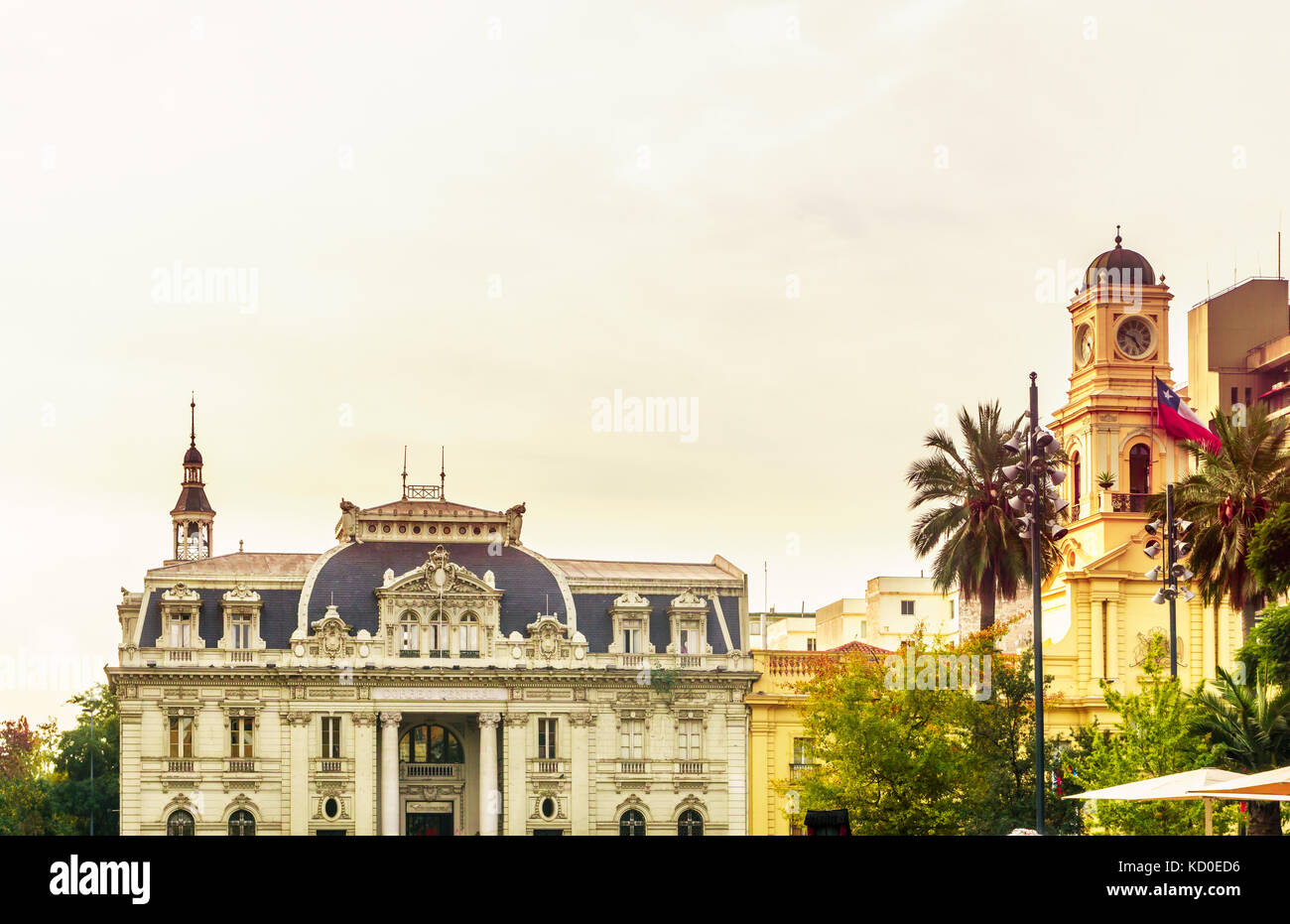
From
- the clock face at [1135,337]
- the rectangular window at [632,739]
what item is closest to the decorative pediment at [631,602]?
the rectangular window at [632,739]

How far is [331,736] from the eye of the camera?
2948 inches

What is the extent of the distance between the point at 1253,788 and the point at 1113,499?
4126 centimetres

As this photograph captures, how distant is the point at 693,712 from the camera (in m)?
76.8

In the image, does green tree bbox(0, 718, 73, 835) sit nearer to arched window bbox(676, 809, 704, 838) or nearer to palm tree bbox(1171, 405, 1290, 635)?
arched window bbox(676, 809, 704, 838)

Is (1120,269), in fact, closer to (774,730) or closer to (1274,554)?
(774,730)

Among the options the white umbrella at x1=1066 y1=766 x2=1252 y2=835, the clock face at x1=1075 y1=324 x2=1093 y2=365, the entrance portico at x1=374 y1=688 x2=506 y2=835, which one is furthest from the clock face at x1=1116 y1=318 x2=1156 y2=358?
the white umbrella at x1=1066 y1=766 x2=1252 y2=835

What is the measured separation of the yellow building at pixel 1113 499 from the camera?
224 feet

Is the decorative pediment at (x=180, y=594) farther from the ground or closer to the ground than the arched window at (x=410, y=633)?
farther from the ground

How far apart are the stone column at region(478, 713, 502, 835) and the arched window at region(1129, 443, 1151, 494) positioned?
85.1 ft

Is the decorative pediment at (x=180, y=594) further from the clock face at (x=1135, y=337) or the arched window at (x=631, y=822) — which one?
the clock face at (x=1135, y=337)

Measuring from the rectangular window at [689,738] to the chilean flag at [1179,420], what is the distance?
22672mm
